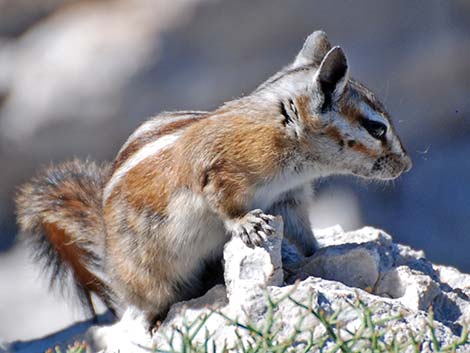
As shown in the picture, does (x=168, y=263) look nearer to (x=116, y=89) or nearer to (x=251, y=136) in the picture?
(x=251, y=136)

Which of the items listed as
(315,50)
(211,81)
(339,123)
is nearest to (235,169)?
(339,123)

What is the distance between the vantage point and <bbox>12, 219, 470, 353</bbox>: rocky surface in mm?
3648

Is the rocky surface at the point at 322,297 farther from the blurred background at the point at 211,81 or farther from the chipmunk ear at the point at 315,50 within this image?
the blurred background at the point at 211,81

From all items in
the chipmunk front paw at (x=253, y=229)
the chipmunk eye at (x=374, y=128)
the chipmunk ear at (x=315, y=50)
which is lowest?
the chipmunk front paw at (x=253, y=229)

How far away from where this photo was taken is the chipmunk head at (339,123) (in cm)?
426

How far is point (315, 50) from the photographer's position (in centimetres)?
456

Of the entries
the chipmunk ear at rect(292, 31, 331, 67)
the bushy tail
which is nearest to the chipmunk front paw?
A: the chipmunk ear at rect(292, 31, 331, 67)

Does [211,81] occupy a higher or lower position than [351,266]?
higher

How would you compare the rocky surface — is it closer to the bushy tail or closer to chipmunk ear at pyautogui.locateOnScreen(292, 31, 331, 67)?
the bushy tail

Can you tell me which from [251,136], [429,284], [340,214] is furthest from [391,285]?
[340,214]

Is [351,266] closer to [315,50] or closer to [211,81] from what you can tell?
[315,50]

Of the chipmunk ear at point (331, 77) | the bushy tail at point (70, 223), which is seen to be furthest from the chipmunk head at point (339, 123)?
the bushy tail at point (70, 223)

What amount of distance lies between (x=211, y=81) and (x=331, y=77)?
2221 mm

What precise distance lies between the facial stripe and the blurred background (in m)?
1.78
